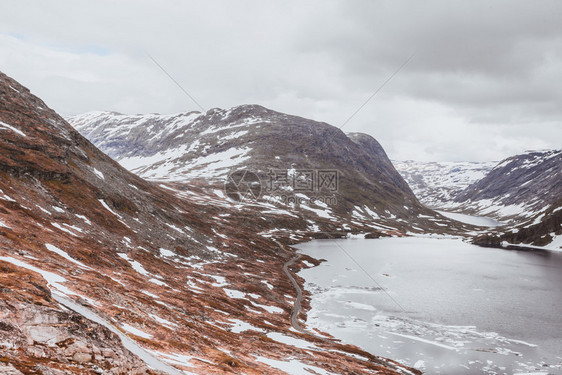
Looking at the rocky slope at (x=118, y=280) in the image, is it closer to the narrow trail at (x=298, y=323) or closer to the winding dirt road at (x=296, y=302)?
the narrow trail at (x=298, y=323)

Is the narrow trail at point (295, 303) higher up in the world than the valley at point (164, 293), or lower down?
lower down

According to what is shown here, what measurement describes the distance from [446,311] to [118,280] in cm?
5203

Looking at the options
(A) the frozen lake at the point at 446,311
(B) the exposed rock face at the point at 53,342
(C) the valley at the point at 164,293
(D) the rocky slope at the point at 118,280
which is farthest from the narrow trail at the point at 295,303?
(B) the exposed rock face at the point at 53,342

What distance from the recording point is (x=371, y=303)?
2496 inches

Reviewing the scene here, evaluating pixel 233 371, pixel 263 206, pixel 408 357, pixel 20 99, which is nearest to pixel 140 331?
pixel 233 371

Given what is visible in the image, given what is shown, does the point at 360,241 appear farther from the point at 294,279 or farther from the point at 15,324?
the point at 15,324

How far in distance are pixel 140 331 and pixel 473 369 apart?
3519 cm

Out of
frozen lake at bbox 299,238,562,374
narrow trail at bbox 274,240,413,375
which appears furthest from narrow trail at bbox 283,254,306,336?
frozen lake at bbox 299,238,562,374

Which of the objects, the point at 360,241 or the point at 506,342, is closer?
the point at 506,342

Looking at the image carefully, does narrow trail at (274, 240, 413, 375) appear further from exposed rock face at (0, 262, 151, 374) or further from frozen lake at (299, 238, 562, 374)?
exposed rock face at (0, 262, 151, 374)

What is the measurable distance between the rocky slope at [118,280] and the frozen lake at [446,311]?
6082 millimetres

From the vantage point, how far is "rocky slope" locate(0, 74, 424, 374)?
14.7 meters

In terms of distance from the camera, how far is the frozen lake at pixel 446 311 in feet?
135

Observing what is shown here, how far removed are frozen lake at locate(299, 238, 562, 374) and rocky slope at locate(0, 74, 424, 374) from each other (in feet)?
20.0
